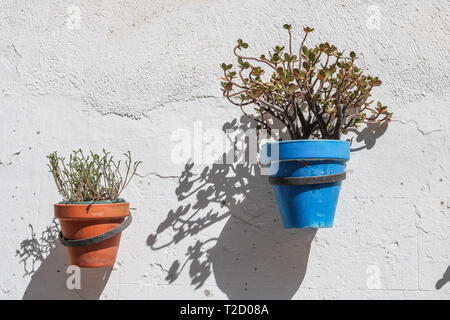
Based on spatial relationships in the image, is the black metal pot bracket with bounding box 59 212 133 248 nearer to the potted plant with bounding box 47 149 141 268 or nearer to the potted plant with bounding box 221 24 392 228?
the potted plant with bounding box 47 149 141 268

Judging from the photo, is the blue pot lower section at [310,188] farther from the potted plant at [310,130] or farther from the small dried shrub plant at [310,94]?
the small dried shrub plant at [310,94]

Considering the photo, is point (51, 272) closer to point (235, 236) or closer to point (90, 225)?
point (90, 225)

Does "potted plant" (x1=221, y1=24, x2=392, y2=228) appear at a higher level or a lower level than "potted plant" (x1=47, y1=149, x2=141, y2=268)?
higher

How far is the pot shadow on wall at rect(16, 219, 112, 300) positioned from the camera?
2225mm

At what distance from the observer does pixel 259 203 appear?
7.16 feet

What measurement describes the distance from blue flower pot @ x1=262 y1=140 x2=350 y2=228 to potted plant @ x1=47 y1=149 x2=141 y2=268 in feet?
2.23

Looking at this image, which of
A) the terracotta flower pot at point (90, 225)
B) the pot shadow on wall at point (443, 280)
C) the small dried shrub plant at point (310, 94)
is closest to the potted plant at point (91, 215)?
the terracotta flower pot at point (90, 225)

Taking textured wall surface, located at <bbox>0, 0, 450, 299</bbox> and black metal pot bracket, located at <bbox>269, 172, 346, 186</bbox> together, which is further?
textured wall surface, located at <bbox>0, 0, 450, 299</bbox>

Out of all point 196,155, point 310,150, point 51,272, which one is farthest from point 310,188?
point 51,272

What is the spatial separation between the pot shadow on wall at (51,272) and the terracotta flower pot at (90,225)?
22 cm

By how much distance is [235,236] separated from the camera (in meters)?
2.17

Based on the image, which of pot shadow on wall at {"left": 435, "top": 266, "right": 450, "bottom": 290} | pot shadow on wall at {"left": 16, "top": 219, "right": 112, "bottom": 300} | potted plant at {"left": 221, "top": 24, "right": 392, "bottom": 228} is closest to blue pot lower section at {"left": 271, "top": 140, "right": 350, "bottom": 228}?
potted plant at {"left": 221, "top": 24, "right": 392, "bottom": 228}

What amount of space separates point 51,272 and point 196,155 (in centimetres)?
86
